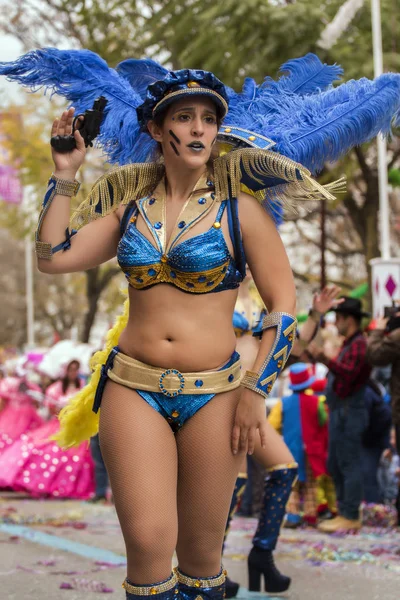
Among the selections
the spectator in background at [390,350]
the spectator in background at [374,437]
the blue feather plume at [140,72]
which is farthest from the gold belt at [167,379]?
the spectator in background at [374,437]

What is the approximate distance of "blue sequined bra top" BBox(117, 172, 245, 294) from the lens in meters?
3.33

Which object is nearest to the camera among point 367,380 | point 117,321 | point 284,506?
point 117,321

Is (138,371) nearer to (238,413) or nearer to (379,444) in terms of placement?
(238,413)

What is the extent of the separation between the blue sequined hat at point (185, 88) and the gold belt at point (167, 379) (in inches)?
36.0

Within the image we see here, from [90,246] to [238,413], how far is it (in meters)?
0.84

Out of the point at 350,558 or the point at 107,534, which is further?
the point at 107,534

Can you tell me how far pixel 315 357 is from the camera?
7.00 meters

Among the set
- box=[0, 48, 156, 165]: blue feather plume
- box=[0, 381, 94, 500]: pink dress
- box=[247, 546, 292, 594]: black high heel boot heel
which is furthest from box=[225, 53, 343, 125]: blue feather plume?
box=[0, 381, 94, 500]: pink dress

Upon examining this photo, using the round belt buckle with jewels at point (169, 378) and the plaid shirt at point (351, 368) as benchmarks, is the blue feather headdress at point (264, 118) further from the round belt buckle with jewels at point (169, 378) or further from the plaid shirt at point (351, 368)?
the plaid shirt at point (351, 368)

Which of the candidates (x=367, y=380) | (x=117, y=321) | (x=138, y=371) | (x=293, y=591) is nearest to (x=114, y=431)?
(x=138, y=371)

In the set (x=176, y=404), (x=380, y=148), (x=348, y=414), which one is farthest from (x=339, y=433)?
(x=380, y=148)

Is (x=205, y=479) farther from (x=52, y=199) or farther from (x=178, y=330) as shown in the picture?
(x=52, y=199)

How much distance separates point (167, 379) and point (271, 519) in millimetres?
1909

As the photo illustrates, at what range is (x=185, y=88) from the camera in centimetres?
335
